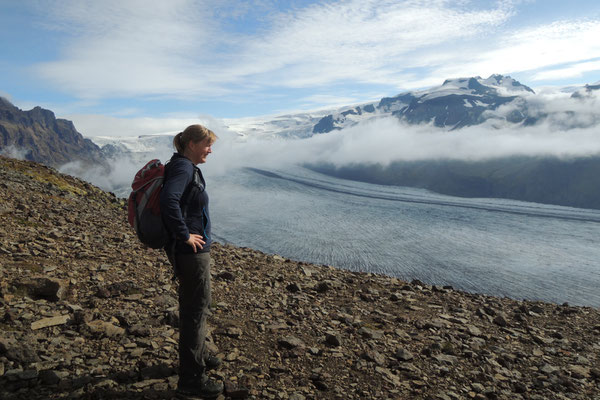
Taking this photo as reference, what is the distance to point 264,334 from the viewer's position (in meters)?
7.15

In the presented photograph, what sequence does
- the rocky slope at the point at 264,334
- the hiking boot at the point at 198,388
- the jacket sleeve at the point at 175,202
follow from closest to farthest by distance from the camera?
the jacket sleeve at the point at 175,202 → the hiking boot at the point at 198,388 → the rocky slope at the point at 264,334

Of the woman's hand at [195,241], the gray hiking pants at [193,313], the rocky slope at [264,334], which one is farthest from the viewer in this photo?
the rocky slope at [264,334]

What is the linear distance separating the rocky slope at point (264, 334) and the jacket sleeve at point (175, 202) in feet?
7.46

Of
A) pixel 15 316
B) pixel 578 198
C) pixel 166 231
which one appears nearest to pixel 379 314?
pixel 166 231

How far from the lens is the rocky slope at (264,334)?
5266 millimetres

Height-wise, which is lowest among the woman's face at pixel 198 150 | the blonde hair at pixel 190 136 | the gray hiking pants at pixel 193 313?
the gray hiking pants at pixel 193 313

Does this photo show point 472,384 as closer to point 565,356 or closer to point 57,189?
point 565,356

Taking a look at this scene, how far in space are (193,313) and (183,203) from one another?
146 cm

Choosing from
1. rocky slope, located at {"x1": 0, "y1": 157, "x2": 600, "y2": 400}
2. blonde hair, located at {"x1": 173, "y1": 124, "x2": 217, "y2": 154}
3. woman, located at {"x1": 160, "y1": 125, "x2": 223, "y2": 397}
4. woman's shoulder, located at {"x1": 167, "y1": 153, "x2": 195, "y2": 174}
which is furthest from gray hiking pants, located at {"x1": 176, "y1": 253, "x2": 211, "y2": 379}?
blonde hair, located at {"x1": 173, "y1": 124, "x2": 217, "y2": 154}

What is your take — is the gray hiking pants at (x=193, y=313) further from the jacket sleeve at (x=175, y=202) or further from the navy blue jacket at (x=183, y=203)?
the jacket sleeve at (x=175, y=202)

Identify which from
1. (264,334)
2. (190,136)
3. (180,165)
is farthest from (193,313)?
(264,334)

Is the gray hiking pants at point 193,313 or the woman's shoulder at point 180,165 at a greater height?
the woman's shoulder at point 180,165

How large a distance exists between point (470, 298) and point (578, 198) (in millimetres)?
112580

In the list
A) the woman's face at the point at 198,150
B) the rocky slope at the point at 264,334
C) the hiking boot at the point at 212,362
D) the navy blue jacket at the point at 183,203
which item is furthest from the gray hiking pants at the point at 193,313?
the woman's face at the point at 198,150
